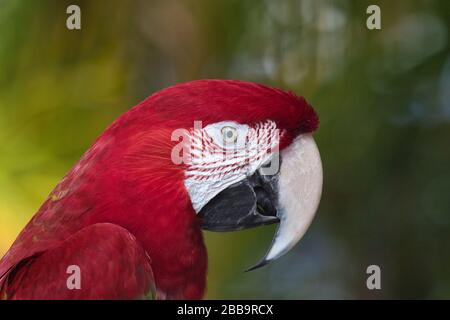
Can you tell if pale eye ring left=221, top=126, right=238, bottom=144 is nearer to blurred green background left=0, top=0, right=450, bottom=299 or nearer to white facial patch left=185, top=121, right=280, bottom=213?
white facial patch left=185, top=121, right=280, bottom=213

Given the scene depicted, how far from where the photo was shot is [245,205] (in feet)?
3.41

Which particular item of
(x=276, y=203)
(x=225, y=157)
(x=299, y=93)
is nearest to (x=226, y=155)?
(x=225, y=157)

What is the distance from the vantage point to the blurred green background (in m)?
1.39

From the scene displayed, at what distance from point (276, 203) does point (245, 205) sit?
0.05 metres

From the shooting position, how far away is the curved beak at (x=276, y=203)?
1.03m

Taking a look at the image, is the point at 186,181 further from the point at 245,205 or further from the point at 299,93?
the point at 299,93

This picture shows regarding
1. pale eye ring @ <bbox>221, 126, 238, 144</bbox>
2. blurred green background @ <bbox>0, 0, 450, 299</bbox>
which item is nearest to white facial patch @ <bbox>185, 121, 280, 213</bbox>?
pale eye ring @ <bbox>221, 126, 238, 144</bbox>

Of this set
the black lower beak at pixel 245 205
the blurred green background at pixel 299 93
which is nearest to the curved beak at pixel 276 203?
the black lower beak at pixel 245 205

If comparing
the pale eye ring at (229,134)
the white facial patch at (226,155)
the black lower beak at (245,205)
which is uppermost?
the pale eye ring at (229,134)

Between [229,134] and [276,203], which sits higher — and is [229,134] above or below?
above

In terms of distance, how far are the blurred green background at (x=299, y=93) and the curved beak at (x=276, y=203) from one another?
0.39 m

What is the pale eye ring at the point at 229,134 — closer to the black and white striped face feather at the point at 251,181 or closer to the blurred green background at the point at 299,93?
the black and white striped face feather at the point at 251,181

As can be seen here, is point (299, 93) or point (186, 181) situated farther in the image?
point (299, 93)

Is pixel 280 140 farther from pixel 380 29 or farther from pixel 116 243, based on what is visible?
pixel 380 29
